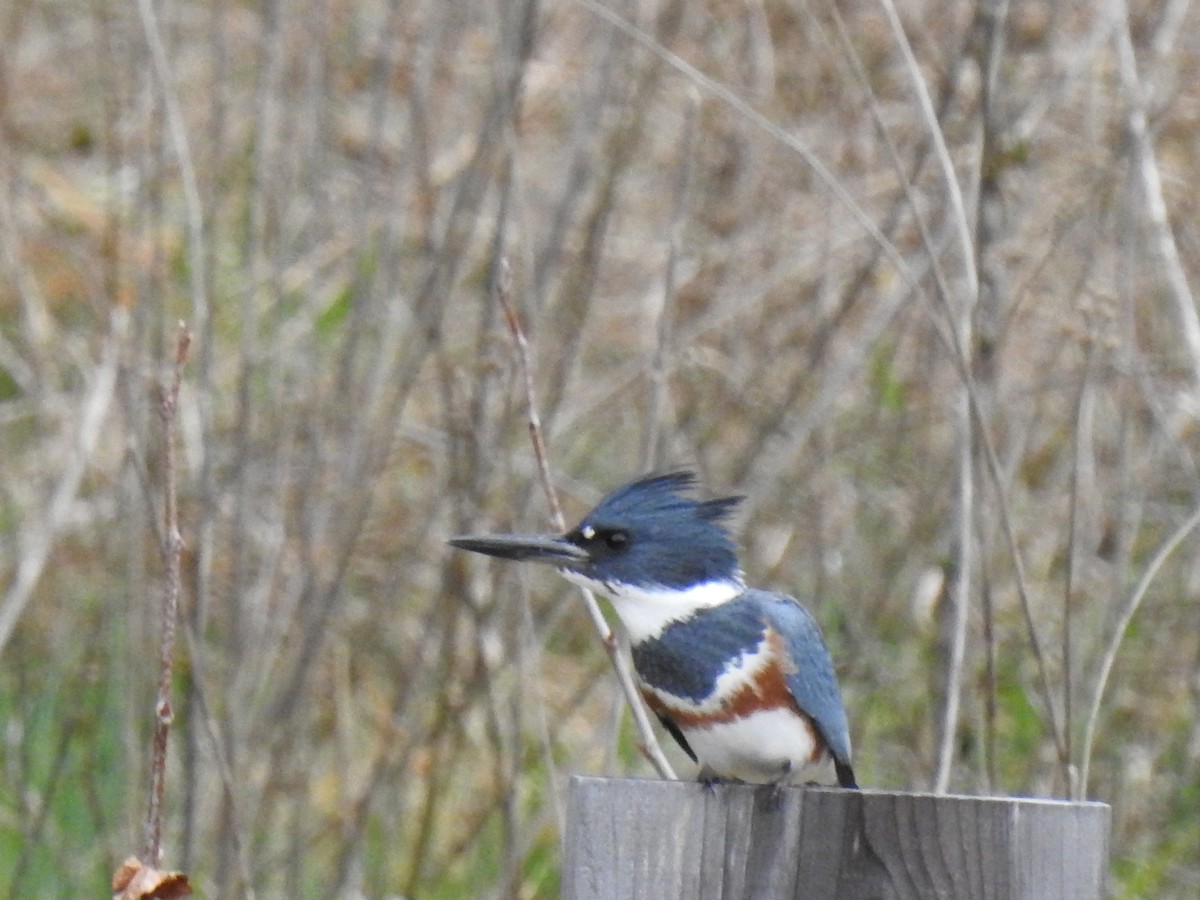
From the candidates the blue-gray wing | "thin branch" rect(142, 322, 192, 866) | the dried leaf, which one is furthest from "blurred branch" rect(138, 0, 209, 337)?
the dried leaf

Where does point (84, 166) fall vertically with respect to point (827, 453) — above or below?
above

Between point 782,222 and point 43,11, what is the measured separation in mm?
2397

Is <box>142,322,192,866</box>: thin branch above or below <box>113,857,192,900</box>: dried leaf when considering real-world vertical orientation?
above

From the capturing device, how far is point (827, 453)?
4062mm

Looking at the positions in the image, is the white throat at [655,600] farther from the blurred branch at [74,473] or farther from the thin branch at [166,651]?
the blurred branch at [74,473]

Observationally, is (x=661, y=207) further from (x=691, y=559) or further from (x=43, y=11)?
(x=691, y=559)

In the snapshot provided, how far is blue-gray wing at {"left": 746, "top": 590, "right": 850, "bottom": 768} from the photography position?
8.51ft

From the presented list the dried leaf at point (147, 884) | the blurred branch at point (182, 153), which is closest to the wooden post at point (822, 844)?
the dried leaf at point (147, 884)

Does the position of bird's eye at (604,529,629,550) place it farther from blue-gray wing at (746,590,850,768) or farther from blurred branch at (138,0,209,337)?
blurred branch at (138,0,209,337)

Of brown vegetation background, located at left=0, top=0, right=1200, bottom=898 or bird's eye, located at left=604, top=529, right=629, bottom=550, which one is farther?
brown vegetation background, located at left=0, top=0, right=1200, bottom=898

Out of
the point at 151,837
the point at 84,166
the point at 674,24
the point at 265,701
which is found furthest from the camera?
the point at 84,166

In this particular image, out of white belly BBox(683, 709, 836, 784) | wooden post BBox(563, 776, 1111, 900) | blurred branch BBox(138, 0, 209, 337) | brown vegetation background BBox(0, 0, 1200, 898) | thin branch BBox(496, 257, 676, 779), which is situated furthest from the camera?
brown vegetation background BBox(0, 0, 1200, 898)

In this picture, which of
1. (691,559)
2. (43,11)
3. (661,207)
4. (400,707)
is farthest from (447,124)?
(691,559)

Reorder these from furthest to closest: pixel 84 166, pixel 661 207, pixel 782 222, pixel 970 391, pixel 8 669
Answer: pixel 84 166 < pixel 661 207 < pixel 8 669 < pixel 782 222 < pixel 970 391
